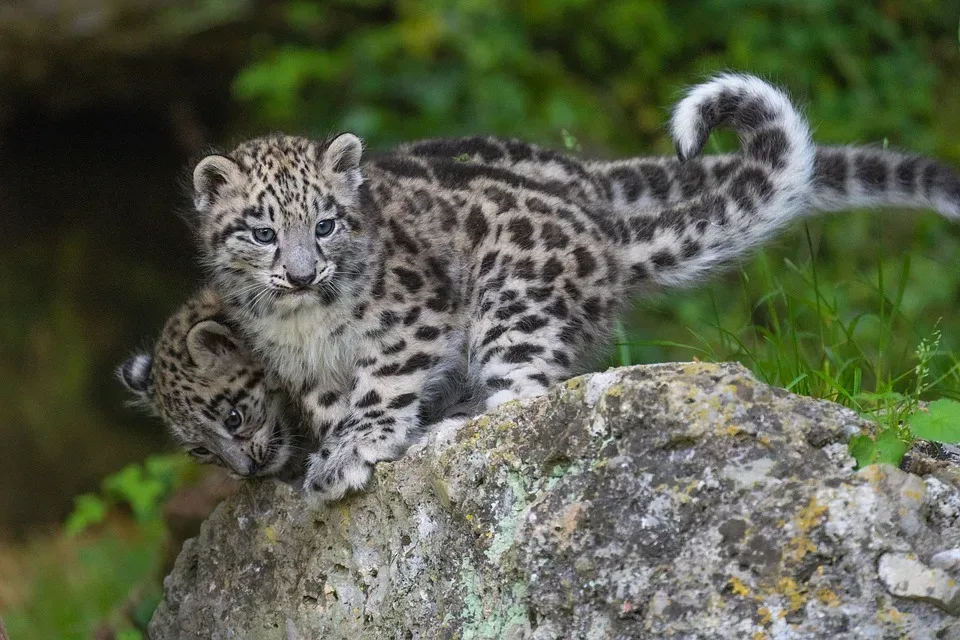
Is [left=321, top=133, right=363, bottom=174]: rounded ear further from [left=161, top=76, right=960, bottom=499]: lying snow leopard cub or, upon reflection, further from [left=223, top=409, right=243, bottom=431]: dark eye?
[left=223, top=409, right=243, bottom=431]: dark eye

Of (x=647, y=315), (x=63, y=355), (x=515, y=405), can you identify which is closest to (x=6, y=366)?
(x=63, y=355)

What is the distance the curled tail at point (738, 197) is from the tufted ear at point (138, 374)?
2220 millimetres

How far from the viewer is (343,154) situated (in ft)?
16.4

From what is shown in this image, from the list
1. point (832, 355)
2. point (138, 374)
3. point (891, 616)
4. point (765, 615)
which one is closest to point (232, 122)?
point (138, 374)

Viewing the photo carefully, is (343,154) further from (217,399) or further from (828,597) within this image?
(828,597)

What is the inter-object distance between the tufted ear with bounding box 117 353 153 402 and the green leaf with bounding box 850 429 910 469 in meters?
3.28

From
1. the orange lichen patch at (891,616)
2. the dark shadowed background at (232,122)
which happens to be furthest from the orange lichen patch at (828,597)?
the dark shadowed background at (232,122)

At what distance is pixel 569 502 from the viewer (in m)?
3.42

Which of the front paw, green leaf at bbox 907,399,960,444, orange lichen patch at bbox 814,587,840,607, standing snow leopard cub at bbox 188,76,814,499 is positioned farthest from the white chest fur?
orange lichen patch at bbox 814,587,840,607

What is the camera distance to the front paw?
4438mm

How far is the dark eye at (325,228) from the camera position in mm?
4805

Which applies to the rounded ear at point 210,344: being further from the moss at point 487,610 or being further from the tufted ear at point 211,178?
the moss at point 487,610

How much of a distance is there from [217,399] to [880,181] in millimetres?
2972

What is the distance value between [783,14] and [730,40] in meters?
0.67
